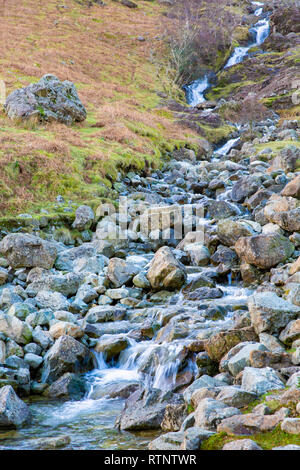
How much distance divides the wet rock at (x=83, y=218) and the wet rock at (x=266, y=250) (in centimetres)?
Answer: 569

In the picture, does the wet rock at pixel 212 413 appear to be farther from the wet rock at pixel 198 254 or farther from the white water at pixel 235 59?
the white water at pixel 235 59

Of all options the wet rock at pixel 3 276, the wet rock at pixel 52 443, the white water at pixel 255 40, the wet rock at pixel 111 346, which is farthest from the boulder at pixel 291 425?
the white water at pixel 255 40

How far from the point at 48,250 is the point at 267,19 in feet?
228

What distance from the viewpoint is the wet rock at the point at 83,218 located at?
14805 millimetres

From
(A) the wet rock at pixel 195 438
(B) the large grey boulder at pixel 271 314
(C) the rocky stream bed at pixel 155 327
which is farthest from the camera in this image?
(B) the large grey boulder at pixel 271 314

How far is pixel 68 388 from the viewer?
7.54m

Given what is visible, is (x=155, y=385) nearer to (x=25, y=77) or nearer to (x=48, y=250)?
(x=48, y=250)

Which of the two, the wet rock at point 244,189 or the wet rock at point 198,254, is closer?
the wet rock at point 198,254

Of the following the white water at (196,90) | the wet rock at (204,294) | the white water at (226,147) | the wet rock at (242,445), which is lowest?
the wet rock at (204,294)

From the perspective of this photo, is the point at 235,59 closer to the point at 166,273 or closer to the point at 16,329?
the point at 166,273

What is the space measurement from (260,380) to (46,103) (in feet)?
67.4

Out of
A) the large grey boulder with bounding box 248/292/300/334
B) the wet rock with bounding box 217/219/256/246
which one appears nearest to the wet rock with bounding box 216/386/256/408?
the large grey boulder with bounding box 248/292/300/334

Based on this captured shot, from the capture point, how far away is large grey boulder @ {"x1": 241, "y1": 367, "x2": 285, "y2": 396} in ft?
17.6

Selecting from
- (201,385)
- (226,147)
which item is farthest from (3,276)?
(226,147)
